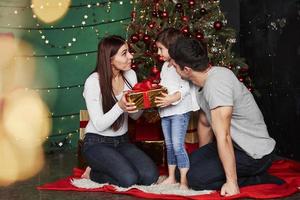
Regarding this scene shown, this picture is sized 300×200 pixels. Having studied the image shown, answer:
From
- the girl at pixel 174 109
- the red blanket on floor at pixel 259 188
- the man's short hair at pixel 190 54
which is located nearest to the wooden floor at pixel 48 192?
the red blanket on floor at pixel 259 188

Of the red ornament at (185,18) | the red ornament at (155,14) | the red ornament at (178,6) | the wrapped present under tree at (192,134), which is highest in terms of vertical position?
the red ornament at (178,6)

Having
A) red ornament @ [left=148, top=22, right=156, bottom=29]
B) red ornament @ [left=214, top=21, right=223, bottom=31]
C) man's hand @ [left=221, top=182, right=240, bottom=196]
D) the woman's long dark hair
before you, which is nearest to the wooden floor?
man's hand @ [left=221, top=182, right=240, bottom=196]

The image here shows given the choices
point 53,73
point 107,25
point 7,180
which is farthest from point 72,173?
point 107,25

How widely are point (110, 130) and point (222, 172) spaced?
35.7 inches

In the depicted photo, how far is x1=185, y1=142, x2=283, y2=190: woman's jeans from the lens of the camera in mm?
3387

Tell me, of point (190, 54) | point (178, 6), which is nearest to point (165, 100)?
point (190, 54)

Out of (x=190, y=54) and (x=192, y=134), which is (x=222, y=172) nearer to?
(x=190, y=54)

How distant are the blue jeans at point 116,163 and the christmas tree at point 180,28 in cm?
84

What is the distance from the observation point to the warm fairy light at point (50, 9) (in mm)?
5488

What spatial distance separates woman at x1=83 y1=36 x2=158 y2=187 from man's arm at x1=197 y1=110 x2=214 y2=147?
0.40m

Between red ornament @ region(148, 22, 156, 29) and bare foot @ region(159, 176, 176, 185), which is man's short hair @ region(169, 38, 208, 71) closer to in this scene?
bare foot @ region(159, 176, 176, 185)

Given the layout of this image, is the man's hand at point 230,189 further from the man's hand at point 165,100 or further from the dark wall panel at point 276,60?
the dark wall panel at point 276,60

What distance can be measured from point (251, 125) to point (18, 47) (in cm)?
295

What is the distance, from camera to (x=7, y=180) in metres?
4.09
